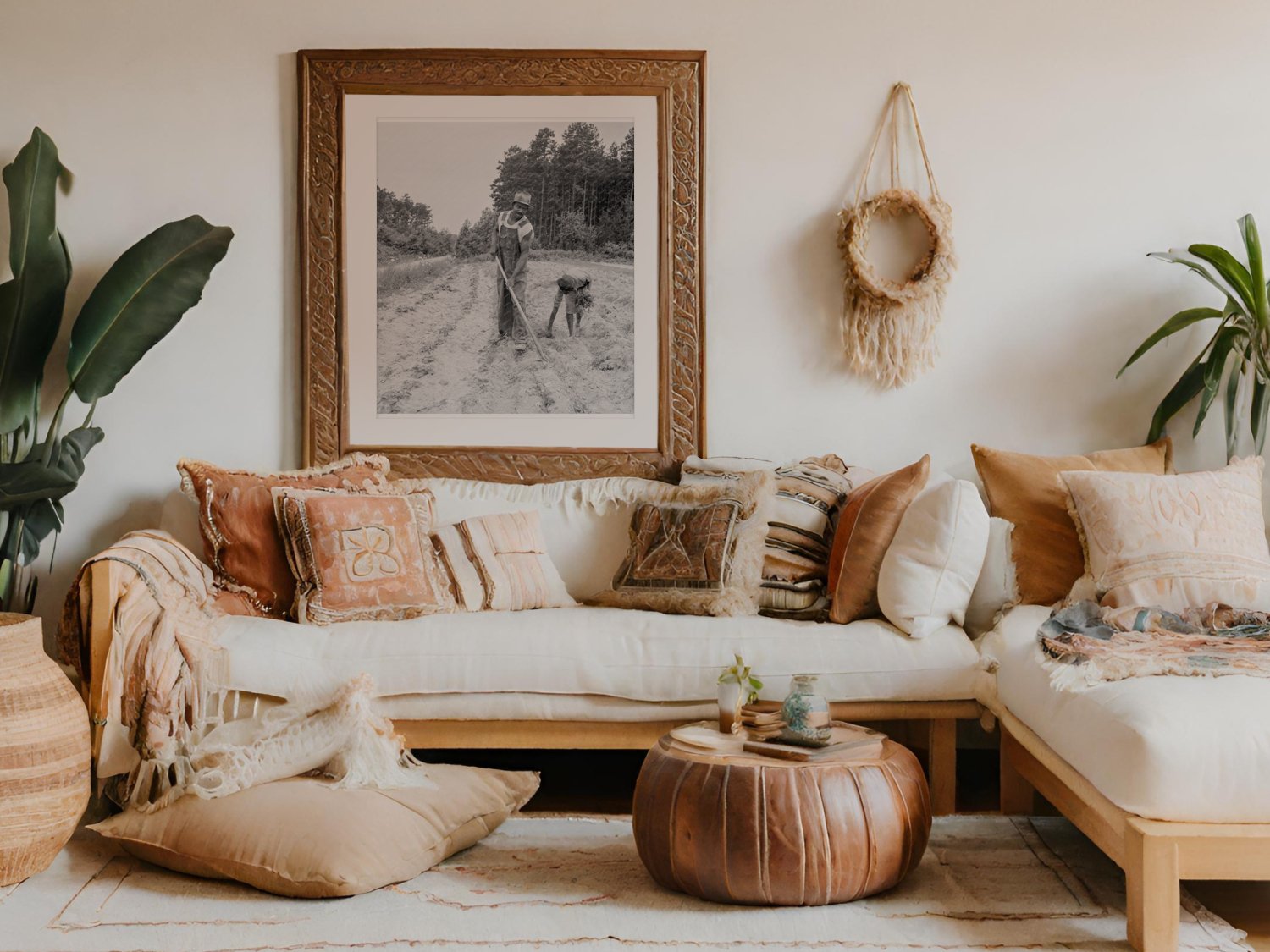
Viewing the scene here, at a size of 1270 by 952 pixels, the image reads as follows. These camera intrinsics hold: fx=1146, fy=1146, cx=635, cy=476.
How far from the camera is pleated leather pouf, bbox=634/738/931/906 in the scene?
7.06 feet

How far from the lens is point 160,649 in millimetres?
2717

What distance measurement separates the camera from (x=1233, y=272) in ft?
11.0

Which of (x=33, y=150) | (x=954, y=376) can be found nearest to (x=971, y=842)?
(x=954, y=376)

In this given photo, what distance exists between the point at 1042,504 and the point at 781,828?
62.5 inches

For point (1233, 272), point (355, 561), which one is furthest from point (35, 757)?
point (1233, 272)

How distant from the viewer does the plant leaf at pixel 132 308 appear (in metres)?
3.43

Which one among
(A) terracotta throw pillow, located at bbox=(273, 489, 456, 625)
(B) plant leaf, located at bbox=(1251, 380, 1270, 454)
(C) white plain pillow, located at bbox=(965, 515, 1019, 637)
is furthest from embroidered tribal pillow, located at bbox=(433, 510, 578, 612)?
(B) plant leaf, located at bbox=(1251, 380, 1270, 454)

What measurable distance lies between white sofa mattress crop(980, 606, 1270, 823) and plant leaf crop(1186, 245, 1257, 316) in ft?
5.10

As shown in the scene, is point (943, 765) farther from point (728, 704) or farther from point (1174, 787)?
point (1174, 787)

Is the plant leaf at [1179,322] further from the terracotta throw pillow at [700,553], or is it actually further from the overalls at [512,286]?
the overalls at [512,286]

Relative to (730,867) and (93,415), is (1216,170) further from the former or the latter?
(93,415)

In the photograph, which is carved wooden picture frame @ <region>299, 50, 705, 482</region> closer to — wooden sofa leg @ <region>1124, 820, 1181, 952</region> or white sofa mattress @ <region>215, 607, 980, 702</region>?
white sofa mattress @ <region>215, 607, 980, 702</region>

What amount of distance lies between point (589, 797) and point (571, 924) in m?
0.94

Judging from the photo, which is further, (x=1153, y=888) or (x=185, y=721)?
(x=185, y=721)
